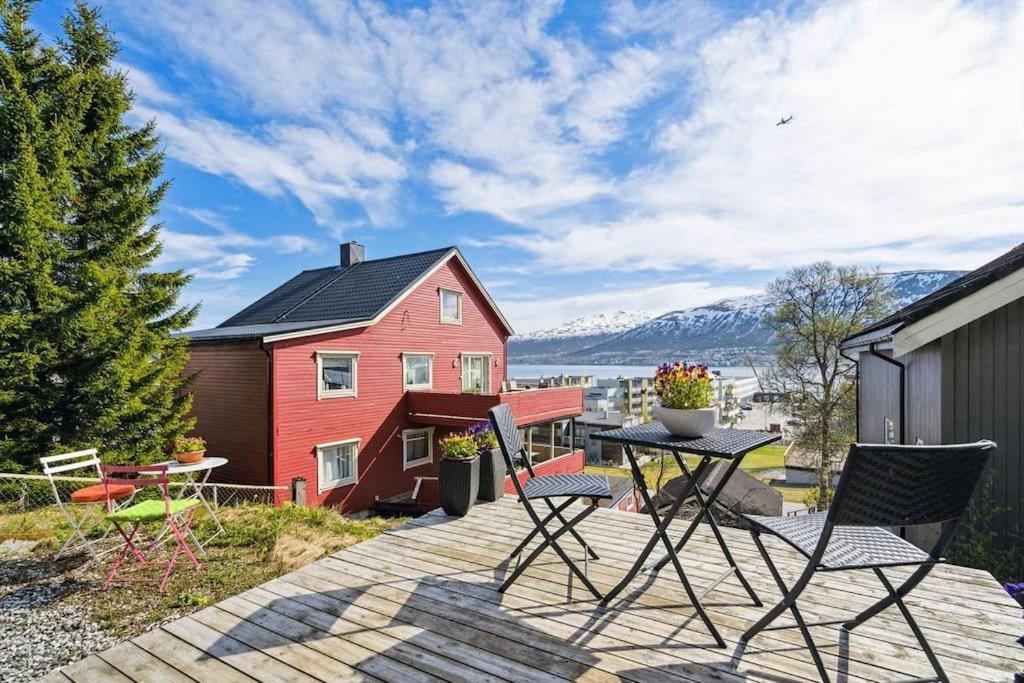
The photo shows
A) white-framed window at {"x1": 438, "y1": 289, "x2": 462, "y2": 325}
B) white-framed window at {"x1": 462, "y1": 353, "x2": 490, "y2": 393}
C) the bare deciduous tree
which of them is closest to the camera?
white-framed window at {"x1": 438, "y1": 289, "x2": 462, "y2": 325}

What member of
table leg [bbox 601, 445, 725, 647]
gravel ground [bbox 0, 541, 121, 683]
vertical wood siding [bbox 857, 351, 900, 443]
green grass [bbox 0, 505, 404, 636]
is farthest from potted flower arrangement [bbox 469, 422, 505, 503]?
vertical wood siding [bbox 857, 351, 900, 443]

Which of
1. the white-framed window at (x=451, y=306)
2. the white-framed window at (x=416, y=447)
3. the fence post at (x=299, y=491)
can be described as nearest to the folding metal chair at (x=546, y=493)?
the fence post at (x=299, y=491)

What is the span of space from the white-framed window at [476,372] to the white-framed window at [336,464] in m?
4.89

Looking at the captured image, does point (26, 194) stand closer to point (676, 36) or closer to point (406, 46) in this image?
point (406, 46)

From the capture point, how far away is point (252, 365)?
10547 millimetres

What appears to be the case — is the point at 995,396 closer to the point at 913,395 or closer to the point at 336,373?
the point at 913,395

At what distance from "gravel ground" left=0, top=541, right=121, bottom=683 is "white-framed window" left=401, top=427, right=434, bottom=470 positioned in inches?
376

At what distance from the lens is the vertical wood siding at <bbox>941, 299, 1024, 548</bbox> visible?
391 cm

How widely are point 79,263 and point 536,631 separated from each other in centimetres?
1046

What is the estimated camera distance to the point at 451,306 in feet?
50.8

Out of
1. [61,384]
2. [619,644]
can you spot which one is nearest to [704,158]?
[619,644]

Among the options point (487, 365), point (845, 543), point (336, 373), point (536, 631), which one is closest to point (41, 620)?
point (536, 631)

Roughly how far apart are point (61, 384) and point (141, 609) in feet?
24.8

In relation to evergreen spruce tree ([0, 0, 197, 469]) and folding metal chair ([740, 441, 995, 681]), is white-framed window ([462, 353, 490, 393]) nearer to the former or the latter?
evergreen spruce tree ([0, 0, 197, 469])
